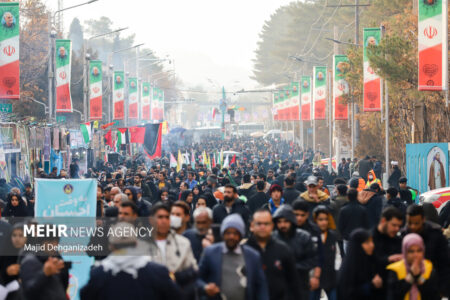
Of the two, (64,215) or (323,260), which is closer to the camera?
(323,260)

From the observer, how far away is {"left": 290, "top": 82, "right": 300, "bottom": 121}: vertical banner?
61.5 meters

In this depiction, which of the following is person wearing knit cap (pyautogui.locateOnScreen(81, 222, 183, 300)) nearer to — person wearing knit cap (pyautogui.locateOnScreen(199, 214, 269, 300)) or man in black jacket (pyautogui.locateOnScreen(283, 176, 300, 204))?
person wearing knit cap (pyautogui.locateOnScreen(199, 214, 269, 300))

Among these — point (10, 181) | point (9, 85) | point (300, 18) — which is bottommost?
point (10, 181)

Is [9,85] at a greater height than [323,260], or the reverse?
[9,85]

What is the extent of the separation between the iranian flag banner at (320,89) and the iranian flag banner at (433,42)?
21.9m

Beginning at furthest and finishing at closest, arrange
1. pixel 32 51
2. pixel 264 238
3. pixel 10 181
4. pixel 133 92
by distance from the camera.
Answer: pixel 32 51, pixel 133 92, pixel 10 181, pixel 264 238

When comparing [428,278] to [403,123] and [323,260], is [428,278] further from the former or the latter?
[403,123]

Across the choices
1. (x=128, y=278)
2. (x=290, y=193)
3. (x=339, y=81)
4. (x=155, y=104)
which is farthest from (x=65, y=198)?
(x=155, y=104)

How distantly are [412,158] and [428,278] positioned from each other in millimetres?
21257

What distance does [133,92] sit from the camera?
57.9 metres

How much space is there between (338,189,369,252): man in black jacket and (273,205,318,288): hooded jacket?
303 cm

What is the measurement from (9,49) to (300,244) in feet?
57.0

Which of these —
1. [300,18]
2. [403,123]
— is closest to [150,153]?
[403,123]

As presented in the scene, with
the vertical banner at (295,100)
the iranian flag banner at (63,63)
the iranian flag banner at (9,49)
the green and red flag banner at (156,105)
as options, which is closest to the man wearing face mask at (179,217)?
the iranian flag banner at (9,49)
